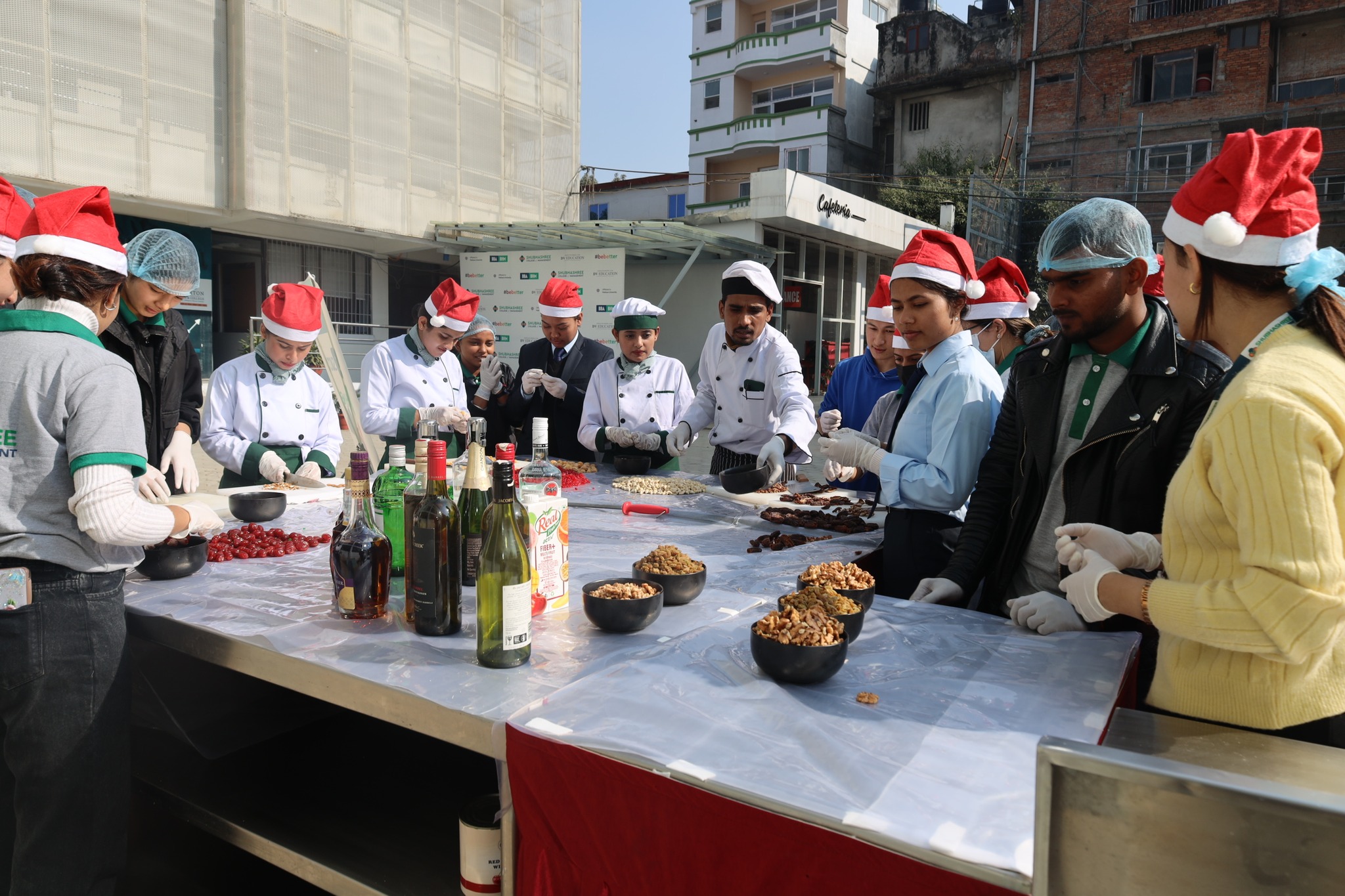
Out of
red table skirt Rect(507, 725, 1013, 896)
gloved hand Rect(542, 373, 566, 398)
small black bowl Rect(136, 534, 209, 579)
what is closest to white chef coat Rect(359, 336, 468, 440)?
gloved hand Rect(542, 373, 566, 398)

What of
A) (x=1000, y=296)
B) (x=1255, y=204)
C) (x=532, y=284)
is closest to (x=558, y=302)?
(x=1000, y=296)

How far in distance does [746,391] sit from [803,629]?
9.67ft

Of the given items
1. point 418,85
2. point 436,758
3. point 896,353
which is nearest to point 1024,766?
point 436,758

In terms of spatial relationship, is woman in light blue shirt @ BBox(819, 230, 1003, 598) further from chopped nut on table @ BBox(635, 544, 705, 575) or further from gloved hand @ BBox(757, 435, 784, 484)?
chopped nut on table @ BBox(635, 544, 705, 575)

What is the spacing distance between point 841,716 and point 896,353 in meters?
3.27

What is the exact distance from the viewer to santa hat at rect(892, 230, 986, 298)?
8.73 ft

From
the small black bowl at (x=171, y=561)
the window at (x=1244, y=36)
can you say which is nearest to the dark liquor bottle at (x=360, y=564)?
the small black bowl at (x=171, y=561)

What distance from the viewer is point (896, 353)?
441cm

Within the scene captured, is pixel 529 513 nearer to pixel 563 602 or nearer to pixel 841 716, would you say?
pixel 563 602

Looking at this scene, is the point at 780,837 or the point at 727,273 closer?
the point at 780,837

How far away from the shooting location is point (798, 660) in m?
1.53

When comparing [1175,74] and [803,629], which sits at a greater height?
[1175,74]

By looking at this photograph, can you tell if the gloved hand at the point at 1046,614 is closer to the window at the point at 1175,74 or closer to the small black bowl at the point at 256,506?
the small black bowl at the point at 256,506

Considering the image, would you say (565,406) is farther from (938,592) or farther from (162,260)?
(938,592)
